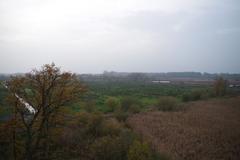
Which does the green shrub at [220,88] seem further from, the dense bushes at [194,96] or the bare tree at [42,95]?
the bare tree at [42,95]

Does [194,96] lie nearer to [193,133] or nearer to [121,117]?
[121,117]

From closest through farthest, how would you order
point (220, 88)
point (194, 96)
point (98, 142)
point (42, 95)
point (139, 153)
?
point (139, 153) < point (42, 95) < point (98, 142) < point (194, 96) < point (220, 88)

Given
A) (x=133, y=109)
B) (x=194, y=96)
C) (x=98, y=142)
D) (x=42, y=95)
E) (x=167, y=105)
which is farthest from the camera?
(x=194, y=96)

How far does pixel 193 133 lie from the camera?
27703 mm

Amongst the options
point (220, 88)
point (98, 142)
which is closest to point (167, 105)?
point (98, 142)

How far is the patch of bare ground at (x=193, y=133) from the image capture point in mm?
20944

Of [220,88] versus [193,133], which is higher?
[220,88]

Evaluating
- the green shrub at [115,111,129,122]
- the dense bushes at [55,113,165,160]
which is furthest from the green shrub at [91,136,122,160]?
the green shrub at [115,111,129,122]

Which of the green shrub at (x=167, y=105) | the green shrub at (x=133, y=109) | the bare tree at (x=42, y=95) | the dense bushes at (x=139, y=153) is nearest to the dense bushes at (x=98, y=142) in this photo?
the dense bushes at (x=139, y=153)

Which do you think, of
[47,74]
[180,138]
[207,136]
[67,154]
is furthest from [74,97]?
[207,136]

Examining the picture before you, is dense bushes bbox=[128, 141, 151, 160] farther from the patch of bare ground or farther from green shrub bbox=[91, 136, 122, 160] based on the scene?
the patch of bare ground

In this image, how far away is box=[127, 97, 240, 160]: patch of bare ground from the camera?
20944 mm

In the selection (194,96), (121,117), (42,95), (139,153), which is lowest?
(121,117)

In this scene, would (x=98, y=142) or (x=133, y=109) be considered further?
(x=133, y=109)
